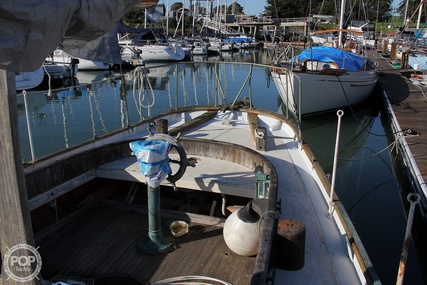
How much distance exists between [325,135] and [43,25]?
1449 cm

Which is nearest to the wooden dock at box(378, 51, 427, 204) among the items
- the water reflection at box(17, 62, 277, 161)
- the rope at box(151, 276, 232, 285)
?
the water reflection at box(17, 62, 277, 161)

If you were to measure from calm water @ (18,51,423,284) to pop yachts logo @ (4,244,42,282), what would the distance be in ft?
10.8

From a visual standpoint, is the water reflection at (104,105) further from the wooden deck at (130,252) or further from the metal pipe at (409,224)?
the metal pipe at (409,224)

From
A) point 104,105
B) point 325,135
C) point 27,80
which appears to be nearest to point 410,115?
point 325,135

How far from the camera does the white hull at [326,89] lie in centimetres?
1520

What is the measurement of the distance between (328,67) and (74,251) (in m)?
15.1

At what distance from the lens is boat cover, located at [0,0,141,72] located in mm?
1758

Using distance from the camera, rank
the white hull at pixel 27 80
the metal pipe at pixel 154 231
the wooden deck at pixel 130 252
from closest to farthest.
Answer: the wooden deck at pixel 130 252 < the metal pipe at pixel 154 231 < the white hull at pixel 27 80

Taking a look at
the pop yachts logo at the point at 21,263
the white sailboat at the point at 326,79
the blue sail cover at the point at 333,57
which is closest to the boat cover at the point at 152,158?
the pop yachts logo at the point at 21,263

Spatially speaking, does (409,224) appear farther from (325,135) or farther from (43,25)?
(325,135)

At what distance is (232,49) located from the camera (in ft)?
192

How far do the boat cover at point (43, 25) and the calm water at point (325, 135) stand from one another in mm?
3757

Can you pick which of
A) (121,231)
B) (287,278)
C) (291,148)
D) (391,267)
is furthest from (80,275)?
(391,267)

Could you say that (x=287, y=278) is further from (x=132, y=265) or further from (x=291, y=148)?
(x=291, y=148)
